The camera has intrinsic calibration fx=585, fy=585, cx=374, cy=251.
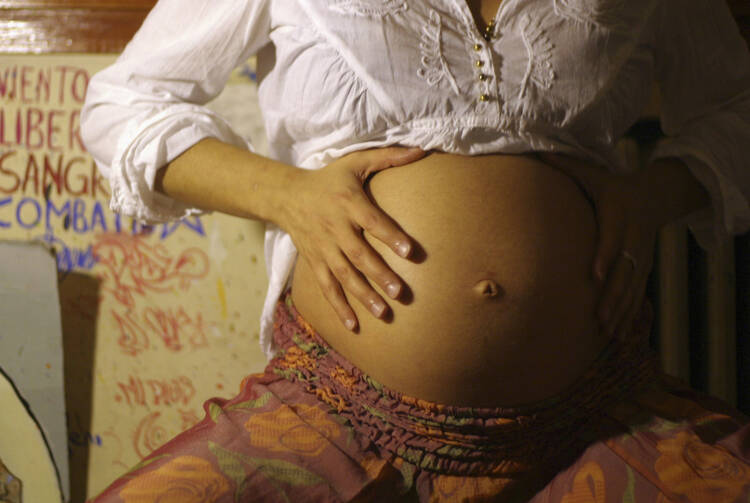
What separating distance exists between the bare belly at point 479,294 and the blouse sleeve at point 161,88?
0.24m

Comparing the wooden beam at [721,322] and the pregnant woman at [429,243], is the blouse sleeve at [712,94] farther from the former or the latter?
the wooden beam at [721,322]

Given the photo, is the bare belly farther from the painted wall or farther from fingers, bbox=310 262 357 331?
the painted wall

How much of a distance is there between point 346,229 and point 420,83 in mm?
169

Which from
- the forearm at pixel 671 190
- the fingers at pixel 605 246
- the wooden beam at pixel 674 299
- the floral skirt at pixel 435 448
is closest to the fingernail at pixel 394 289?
the floral skirt at pixel 435 448

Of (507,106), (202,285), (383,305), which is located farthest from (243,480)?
(202,285)

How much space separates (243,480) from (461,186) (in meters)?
0.35

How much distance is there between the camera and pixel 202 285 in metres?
1.08

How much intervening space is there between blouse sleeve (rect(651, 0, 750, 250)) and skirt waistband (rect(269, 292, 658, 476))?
0.25 m

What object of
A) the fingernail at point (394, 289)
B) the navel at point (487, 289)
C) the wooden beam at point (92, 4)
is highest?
the wooden beam at point (92, 4)

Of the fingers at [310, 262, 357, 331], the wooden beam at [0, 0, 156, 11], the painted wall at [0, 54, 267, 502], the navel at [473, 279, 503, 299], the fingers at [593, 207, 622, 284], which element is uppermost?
the wooden beam at [0, 0, 156, 11]

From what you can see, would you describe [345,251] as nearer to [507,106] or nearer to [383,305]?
[383,305]

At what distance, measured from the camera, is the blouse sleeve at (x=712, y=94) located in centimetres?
73

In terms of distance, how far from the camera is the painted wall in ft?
3.50

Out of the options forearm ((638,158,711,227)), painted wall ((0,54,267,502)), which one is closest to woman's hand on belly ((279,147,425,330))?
forearm ((638,158,711,227))
